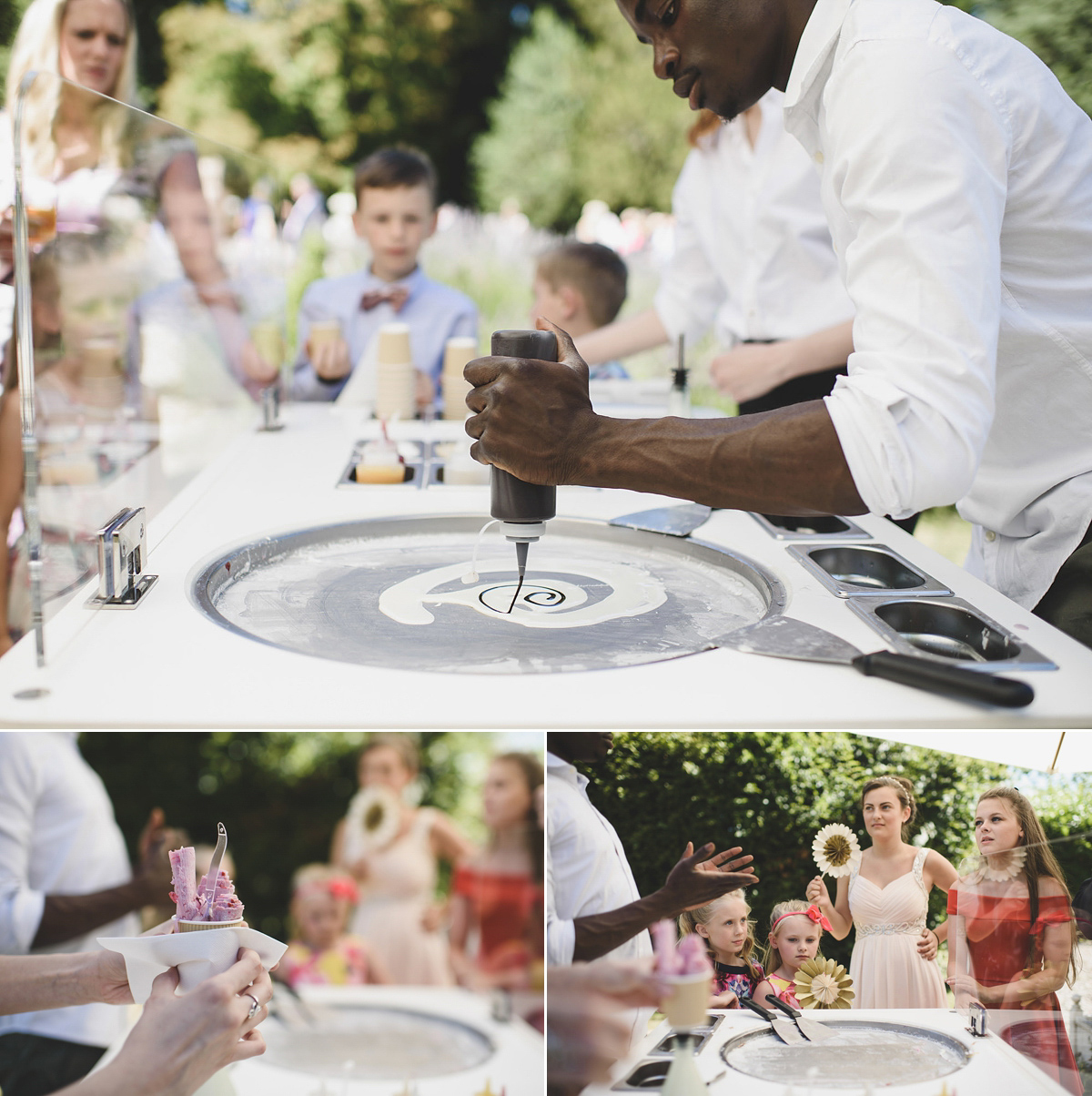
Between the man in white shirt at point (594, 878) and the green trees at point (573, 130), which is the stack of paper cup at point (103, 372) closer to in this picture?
the man in white shirt at point (594, 878)

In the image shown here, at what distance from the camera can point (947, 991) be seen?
930 mm

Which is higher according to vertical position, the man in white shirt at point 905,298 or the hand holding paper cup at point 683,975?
the man in white shirt at point 905,298

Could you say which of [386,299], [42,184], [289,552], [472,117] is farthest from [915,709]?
[472,117]

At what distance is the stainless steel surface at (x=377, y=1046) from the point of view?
964mm

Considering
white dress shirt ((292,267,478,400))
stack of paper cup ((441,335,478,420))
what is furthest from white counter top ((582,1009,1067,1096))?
white dress shirt ((292,267,478,400))

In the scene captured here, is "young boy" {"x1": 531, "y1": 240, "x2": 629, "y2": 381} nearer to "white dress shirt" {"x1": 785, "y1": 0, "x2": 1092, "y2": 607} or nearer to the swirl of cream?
the swirl of cream

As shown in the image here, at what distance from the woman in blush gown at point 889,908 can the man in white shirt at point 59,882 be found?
58 cm

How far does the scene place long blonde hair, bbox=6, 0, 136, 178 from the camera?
1344 millimetres

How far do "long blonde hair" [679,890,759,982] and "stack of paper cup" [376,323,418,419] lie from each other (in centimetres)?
176

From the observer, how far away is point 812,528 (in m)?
1.61

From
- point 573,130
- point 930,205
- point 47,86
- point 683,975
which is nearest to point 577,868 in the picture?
point 683,975

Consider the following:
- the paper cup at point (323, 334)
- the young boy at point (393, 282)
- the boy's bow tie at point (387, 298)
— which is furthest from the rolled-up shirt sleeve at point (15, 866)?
the boy's bow tie at point (387, 298)

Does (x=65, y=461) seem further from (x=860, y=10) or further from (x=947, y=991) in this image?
(x=947, y=991)

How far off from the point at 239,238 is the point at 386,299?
1029 mm
